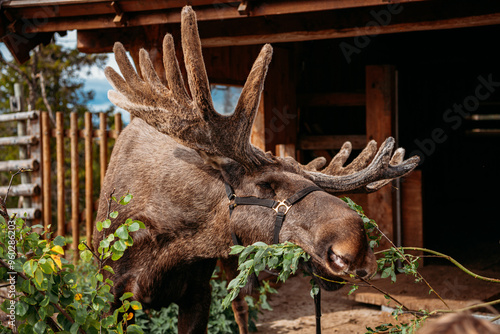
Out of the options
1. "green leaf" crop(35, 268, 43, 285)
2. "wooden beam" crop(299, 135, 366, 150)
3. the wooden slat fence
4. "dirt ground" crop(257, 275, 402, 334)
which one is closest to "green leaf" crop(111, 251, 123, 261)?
"green leaf" crop(35, 268, 43, 285)

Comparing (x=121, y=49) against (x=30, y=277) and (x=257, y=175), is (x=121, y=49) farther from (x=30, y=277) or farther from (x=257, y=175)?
(x=30, y=277)

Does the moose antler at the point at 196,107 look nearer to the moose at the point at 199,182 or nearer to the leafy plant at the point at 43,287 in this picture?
the moose at the point at 199,182

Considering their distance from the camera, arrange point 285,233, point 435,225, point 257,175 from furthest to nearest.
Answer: point 435,225
point 257,175
point 285,233

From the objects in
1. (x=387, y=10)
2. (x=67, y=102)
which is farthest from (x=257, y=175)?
(x=67, y=102)

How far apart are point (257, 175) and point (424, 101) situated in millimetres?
6262

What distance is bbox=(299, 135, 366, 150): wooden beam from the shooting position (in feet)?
23.8

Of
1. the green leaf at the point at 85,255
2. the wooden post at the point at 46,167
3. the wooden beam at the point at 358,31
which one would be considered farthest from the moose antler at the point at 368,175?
the wooden post at the point at 46,167

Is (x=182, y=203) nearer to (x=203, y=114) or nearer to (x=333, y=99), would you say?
(x=203, y=114)

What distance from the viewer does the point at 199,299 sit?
409 centimetres

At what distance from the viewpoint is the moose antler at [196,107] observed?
3346 millimetres

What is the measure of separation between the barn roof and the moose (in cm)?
141

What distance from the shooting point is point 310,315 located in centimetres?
645

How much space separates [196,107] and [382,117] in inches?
142

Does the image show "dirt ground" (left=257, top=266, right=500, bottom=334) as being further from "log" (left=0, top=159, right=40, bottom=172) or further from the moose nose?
"log" (left=0, top=159, right=40, bottom=172)
